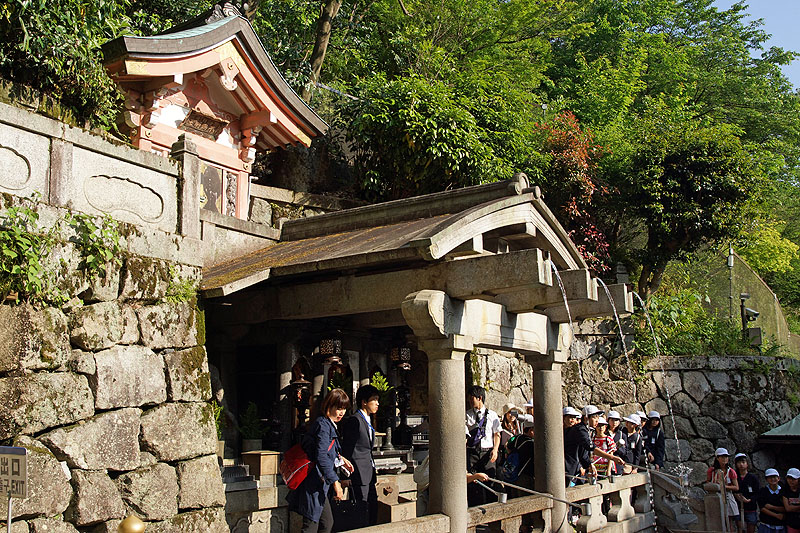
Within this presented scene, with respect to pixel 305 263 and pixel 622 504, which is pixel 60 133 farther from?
pixel 622 504

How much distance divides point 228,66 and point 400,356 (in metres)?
6.33

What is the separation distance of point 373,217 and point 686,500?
274 inches

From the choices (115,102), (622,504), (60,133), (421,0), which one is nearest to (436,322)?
(60,133)

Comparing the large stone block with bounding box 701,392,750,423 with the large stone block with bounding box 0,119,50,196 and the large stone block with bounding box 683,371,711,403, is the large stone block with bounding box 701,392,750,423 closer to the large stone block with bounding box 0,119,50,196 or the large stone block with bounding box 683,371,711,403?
the large stone block with bounding box 683,371,711,403

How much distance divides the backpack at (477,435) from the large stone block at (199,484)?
329 centimetres

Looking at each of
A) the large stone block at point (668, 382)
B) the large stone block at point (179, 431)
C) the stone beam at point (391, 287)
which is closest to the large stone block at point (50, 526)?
the large stone block at point (179, 431)

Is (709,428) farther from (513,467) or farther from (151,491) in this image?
(151,491)

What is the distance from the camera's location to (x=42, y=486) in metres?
6.31

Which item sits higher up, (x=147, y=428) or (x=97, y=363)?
(x=97, y=363)

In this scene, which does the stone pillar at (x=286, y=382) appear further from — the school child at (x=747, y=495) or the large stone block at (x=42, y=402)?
the school child at (x=747, y=495)

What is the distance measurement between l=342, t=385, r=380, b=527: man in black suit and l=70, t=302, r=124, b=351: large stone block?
2.65 m

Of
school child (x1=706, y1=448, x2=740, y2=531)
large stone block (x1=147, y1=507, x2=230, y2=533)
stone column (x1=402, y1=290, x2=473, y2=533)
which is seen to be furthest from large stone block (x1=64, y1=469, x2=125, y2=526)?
school child (x1=706, y1=448, x2=740, y2=531)

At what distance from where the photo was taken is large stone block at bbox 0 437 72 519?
20.3 ft

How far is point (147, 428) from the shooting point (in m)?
7.39
